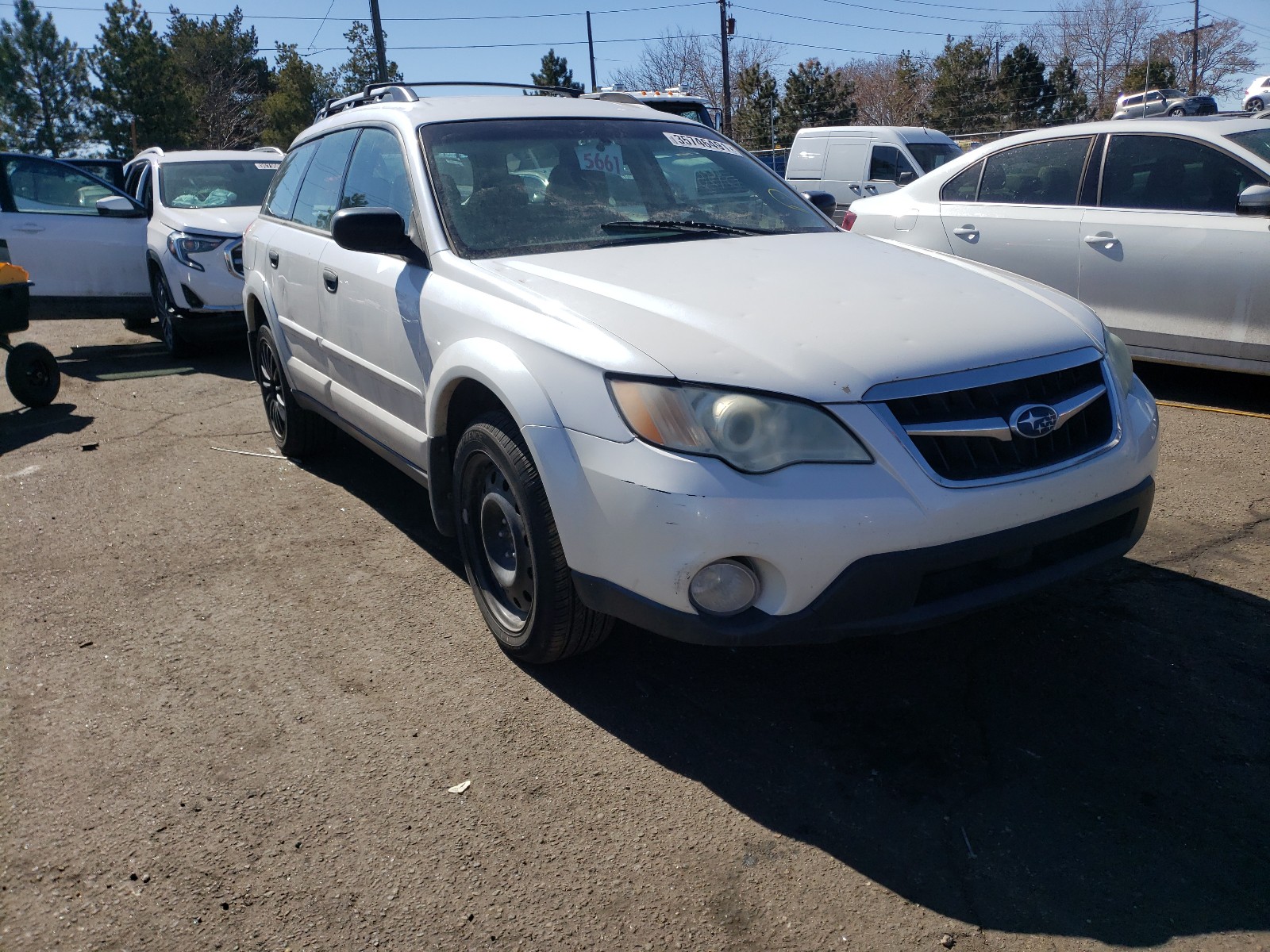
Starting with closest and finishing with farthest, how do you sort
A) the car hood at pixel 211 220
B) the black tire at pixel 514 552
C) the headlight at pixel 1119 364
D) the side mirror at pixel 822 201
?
the black tire at pixel 514 552
the headlight at pixel 1119 364
the side mirror at pixel 822 201
the car hood at pixel 211 220

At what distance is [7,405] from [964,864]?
755cm

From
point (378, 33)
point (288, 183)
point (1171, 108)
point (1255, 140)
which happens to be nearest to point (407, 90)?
point (288, 183)

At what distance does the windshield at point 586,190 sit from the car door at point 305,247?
0.96 metres

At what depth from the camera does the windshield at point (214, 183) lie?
972 cm

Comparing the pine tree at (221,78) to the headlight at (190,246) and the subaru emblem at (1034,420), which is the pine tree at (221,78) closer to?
the headlight at (190,246)

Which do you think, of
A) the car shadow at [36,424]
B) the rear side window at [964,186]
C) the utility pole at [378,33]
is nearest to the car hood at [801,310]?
the rear side window at [964,186]

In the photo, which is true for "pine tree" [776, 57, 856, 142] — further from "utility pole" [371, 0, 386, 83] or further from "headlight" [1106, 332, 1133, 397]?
"headlight" [1106, 332, 1133, 397]

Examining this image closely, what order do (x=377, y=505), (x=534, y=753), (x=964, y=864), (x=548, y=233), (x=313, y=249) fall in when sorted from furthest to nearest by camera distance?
(x=377, y=505), (x=313, y=249), (x=548, y=233), (x=534, y=753), (x=964, y=864)

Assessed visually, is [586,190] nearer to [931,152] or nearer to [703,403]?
[703,403]

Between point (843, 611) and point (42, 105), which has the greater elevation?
point (42, 105)

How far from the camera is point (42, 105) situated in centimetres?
4353

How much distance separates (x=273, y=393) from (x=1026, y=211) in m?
4.83

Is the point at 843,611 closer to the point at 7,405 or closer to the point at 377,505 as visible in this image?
the point at 377,505

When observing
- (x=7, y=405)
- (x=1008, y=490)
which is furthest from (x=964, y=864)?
(x=7, y=405)
